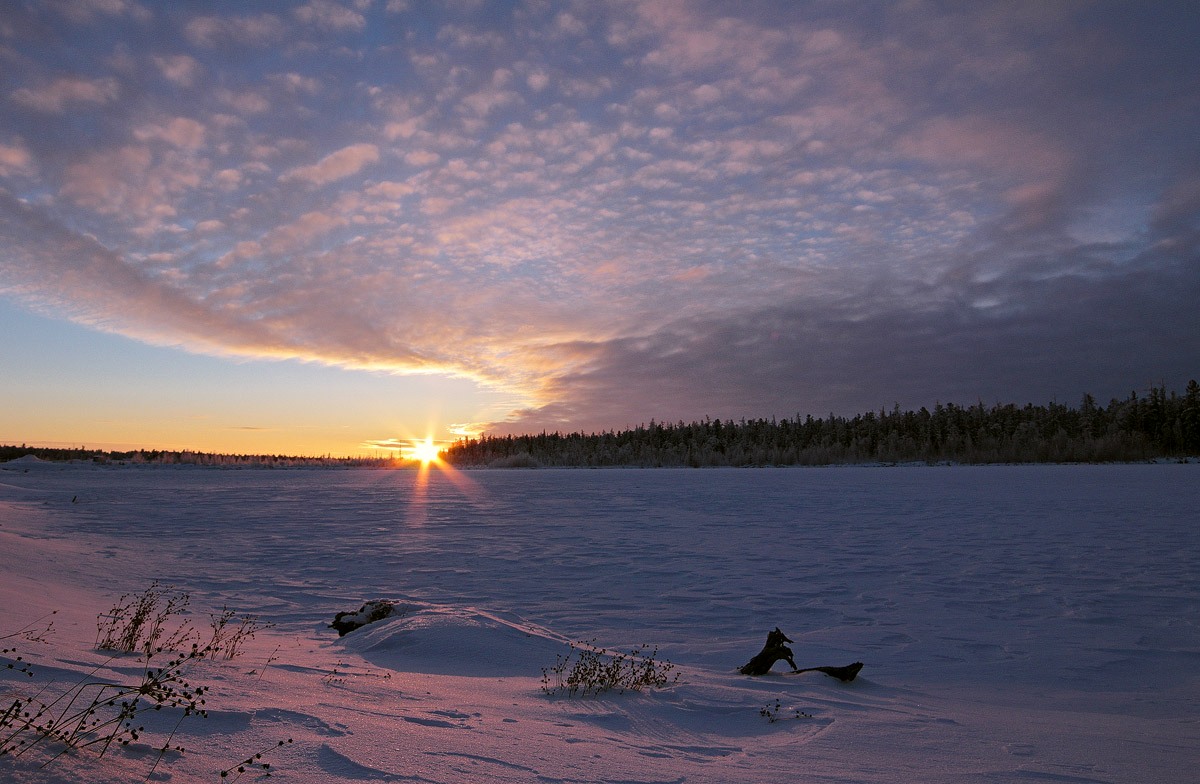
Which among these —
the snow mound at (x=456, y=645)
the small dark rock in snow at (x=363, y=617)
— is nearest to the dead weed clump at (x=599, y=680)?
the snow mound at (x=456, y=645)

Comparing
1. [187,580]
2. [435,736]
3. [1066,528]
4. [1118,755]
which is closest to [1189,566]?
[1066,528]

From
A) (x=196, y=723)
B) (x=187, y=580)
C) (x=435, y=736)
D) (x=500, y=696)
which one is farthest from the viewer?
(x=187, y=580)

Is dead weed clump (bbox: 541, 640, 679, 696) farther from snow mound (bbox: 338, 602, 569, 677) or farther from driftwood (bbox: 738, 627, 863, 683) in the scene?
driftwood (bbox: 738, 627, 863, 683)

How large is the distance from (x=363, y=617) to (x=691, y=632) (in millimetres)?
4963

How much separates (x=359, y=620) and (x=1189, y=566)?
17046mm

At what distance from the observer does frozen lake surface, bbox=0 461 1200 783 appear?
4.85m

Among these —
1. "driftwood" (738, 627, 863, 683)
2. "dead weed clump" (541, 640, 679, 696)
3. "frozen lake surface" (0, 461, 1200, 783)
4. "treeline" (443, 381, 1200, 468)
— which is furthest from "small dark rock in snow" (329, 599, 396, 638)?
"treeline" (443, 381, 1200, 468)

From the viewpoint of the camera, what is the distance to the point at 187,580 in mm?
14586

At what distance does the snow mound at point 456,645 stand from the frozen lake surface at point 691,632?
4 cm

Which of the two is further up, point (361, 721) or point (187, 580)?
point (361, 721)

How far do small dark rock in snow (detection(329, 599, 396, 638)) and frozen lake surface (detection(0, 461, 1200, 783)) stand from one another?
256mm

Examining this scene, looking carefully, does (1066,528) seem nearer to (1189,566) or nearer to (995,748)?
(1189,566)

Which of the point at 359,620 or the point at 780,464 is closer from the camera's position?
the point at 359,620

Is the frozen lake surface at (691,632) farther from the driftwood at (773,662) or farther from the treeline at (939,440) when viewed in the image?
the treeline at (939,440)
